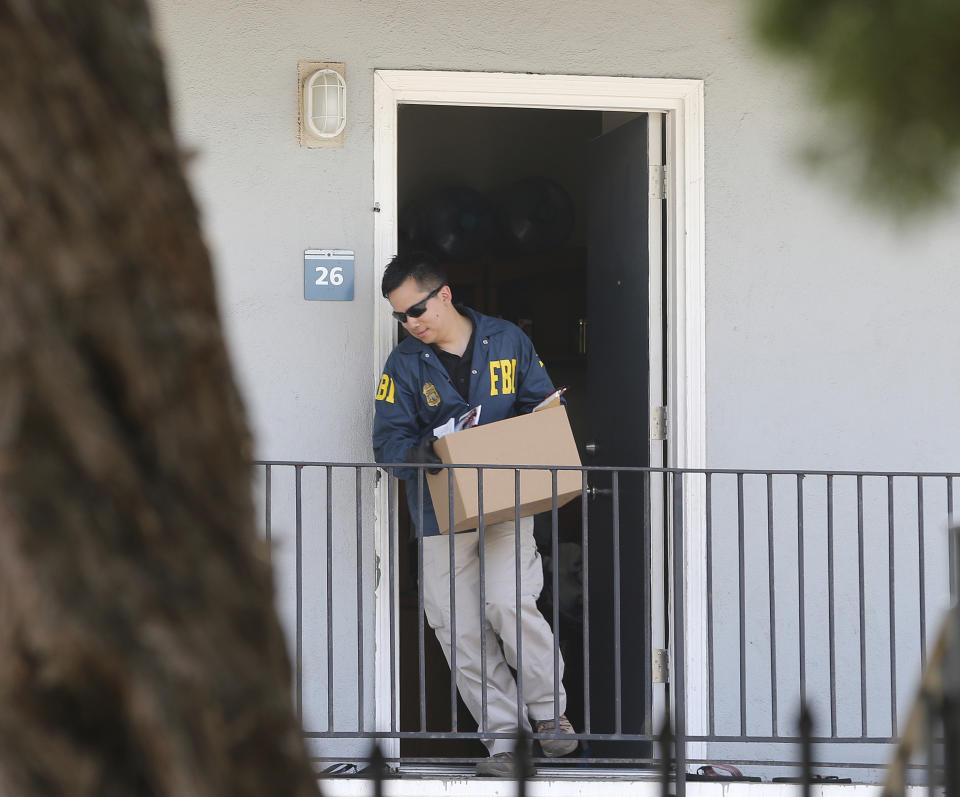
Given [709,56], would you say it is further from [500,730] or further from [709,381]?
[500,730]

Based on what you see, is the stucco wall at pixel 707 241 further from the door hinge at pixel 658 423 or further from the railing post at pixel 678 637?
the railing post at pixel 678 637

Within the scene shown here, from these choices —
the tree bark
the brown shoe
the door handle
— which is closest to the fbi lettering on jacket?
the door handle

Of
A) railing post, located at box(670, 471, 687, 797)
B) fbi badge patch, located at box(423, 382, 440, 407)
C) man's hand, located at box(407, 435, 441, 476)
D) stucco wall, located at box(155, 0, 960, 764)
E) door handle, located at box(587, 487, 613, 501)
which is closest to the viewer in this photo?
railing post, located at box(670, 471, 687, 797)

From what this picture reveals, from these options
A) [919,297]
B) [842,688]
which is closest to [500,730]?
[842,688]

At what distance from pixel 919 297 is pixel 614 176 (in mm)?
1343

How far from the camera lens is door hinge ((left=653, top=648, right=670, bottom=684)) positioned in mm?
4938

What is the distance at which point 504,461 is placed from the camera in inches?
165

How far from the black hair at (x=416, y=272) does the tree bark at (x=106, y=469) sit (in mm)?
3327

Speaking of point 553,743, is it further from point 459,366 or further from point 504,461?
point 459,366

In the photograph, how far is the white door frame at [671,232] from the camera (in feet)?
15.6

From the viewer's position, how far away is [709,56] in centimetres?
489

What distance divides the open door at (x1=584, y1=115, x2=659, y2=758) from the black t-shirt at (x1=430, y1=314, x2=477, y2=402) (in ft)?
2.70

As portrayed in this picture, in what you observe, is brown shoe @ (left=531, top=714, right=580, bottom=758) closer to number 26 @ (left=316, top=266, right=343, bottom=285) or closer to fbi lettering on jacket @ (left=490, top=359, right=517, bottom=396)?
fbi lettering on jacket @ (left=490, top=359, right=517, bottom=396)

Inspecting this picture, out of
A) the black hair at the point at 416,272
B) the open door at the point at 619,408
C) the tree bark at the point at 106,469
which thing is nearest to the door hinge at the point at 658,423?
the open door at the point at 619,408
